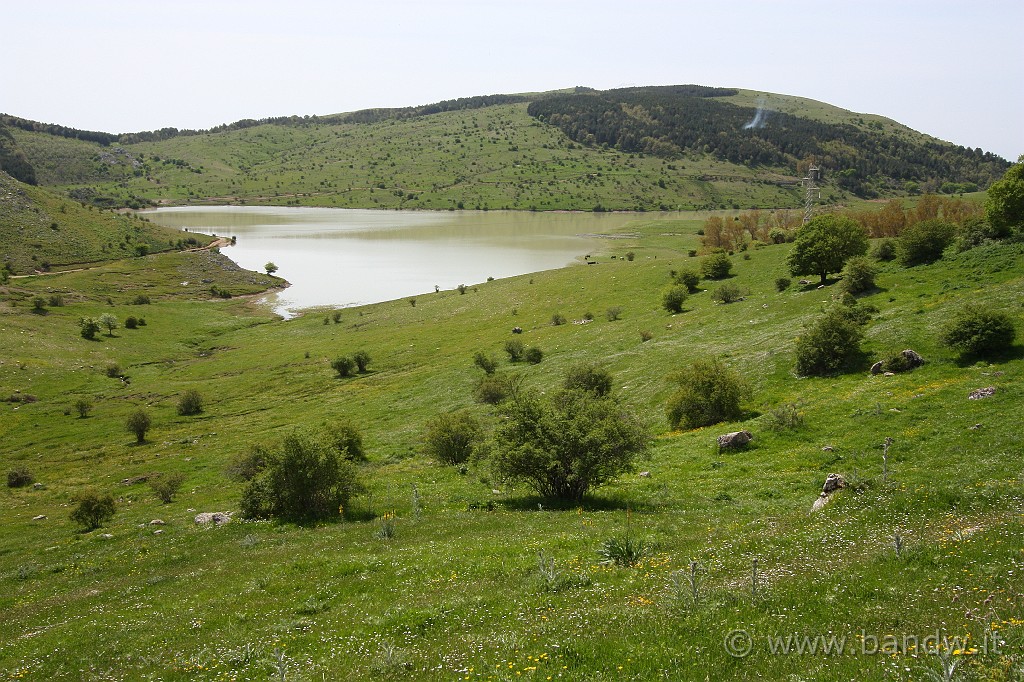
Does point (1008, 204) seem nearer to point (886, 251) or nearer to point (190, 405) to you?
point (886, 251)

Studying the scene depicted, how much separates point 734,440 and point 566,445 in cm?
929

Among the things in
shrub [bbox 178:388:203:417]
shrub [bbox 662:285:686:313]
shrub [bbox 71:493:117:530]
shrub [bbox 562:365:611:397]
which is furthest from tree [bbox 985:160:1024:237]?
shrub [bbox 178:388:203:417]

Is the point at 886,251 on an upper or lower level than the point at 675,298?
upper

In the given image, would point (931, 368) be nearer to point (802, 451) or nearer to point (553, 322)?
point (802, 451)

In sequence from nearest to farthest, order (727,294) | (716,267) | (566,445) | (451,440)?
(566,445), (451,440), (727,294), (716,267)

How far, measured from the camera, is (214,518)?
2612cm

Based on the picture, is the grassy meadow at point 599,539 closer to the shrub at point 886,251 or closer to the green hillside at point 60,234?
the shrub at point 886,251

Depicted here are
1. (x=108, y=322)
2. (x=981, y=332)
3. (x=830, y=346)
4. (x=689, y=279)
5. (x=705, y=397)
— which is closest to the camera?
(x=981, y=332)

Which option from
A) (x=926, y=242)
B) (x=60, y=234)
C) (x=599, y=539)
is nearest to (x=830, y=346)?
(x=926, y=242)

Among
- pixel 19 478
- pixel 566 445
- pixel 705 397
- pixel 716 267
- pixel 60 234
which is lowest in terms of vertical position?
pixel 19 478

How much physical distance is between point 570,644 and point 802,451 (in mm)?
18222

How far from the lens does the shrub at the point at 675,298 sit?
57.6 meters

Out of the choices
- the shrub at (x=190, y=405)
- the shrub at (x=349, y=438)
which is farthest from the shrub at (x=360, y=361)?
the shrub at (x=349, y=438)

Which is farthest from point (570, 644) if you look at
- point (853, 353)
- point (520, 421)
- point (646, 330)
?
point (646, 330)
